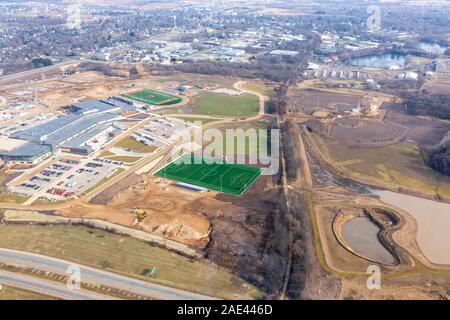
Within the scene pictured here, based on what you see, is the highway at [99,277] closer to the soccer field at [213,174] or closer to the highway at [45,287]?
the highway at [45,287]

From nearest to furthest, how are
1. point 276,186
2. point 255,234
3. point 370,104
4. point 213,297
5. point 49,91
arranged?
point 213,297 < point 255,234 < point 276,186 < point 370,104 < point 49,91

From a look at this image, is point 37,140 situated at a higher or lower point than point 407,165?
higher

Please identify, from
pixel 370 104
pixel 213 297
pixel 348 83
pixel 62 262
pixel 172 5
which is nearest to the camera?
pixel 213 297

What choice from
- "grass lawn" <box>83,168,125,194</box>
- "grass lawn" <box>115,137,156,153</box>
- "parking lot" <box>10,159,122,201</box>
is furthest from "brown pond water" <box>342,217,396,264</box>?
"grass lawn" <box>115,137,156,153</box>

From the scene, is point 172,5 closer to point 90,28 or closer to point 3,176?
point 90,28

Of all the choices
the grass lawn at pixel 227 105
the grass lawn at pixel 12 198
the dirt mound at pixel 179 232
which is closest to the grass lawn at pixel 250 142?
the grass lawn at pixel 227 105

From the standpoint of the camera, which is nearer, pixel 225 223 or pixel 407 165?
pixel 225 223

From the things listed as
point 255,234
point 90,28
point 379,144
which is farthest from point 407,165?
point 90,28

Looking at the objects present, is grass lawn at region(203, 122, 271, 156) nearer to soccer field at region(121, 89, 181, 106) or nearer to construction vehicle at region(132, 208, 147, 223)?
soccer field at region(121, 89, 181, 106)
